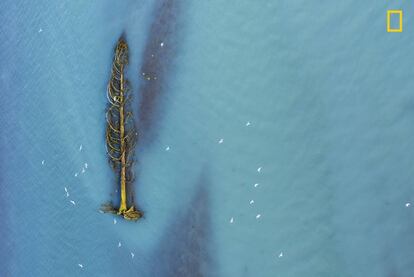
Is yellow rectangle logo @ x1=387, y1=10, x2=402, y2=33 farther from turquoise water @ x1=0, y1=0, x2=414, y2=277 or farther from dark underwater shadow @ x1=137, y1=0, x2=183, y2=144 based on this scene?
dark underwater shadow @ x1=137, y1=0, x2=183, y2=144

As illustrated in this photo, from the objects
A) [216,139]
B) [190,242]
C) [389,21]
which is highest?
[389,21]

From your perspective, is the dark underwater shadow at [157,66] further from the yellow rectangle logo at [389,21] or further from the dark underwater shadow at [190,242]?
the yellow rectangle logo at [389,21]

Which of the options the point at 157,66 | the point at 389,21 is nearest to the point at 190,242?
the point at 157,66

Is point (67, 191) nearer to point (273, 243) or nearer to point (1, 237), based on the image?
point (1, 237)

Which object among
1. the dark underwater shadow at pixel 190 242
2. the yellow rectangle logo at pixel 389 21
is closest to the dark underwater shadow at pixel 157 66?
the dark underwater shadow at pixel 190 242

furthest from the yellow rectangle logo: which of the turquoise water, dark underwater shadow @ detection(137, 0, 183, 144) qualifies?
dark underwater shadow @ detection(137, 0, 183, 144)

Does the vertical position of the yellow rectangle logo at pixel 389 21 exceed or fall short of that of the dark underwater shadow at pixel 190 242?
it exceeds it

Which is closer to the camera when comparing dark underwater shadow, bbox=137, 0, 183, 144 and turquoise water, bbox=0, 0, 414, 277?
turquoise water, bbox=0, 0, 414, 277

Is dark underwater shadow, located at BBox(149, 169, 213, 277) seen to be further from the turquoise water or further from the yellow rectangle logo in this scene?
the yellow rectangle logo

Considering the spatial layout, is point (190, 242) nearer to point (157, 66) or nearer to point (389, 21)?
point (157, 66)

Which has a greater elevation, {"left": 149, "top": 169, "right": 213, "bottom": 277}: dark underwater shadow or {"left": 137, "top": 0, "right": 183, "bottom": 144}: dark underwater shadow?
{"left": 137, "top": 0, "right": 183, "bottom": 144}: dark underwater shadow
